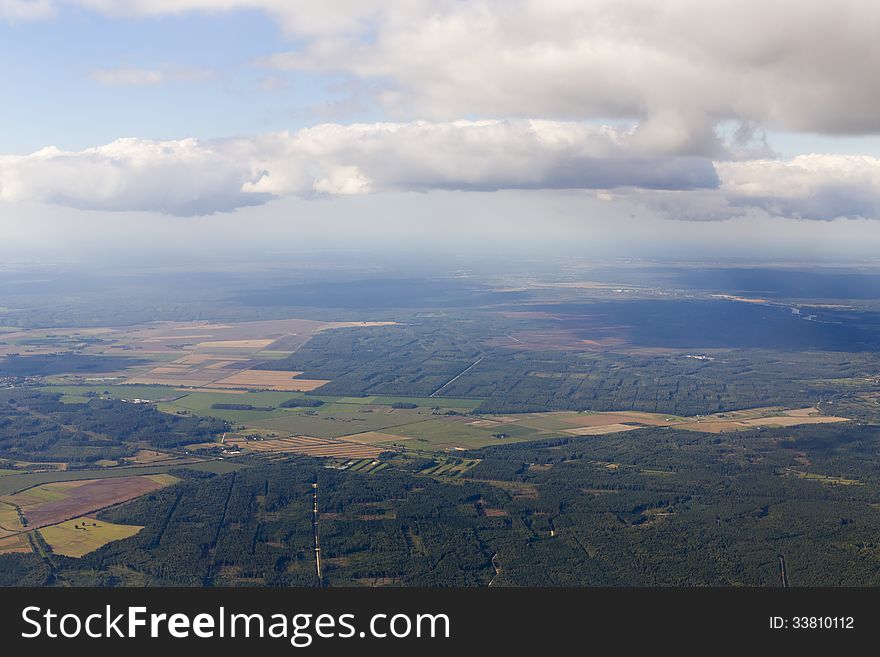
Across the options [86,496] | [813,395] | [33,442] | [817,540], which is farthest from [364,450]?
[813,395]

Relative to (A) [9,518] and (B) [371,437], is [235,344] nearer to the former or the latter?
(B) [371,437]

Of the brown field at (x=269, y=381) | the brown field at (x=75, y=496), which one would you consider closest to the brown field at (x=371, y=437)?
the brown field at (x=75, y=496)

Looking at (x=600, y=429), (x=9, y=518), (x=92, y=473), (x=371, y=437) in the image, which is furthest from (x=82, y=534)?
(x=600, y=429)

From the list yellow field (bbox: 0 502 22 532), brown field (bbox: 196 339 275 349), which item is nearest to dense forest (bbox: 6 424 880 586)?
yellow field (bbox: 0 502 22 532)

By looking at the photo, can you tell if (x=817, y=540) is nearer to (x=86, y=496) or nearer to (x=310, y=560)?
(x=310, y=560)

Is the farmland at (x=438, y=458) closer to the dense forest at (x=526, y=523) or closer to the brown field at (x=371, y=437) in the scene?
the dense forest at (x=526, y=523)

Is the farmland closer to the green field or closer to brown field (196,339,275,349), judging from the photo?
the green field
